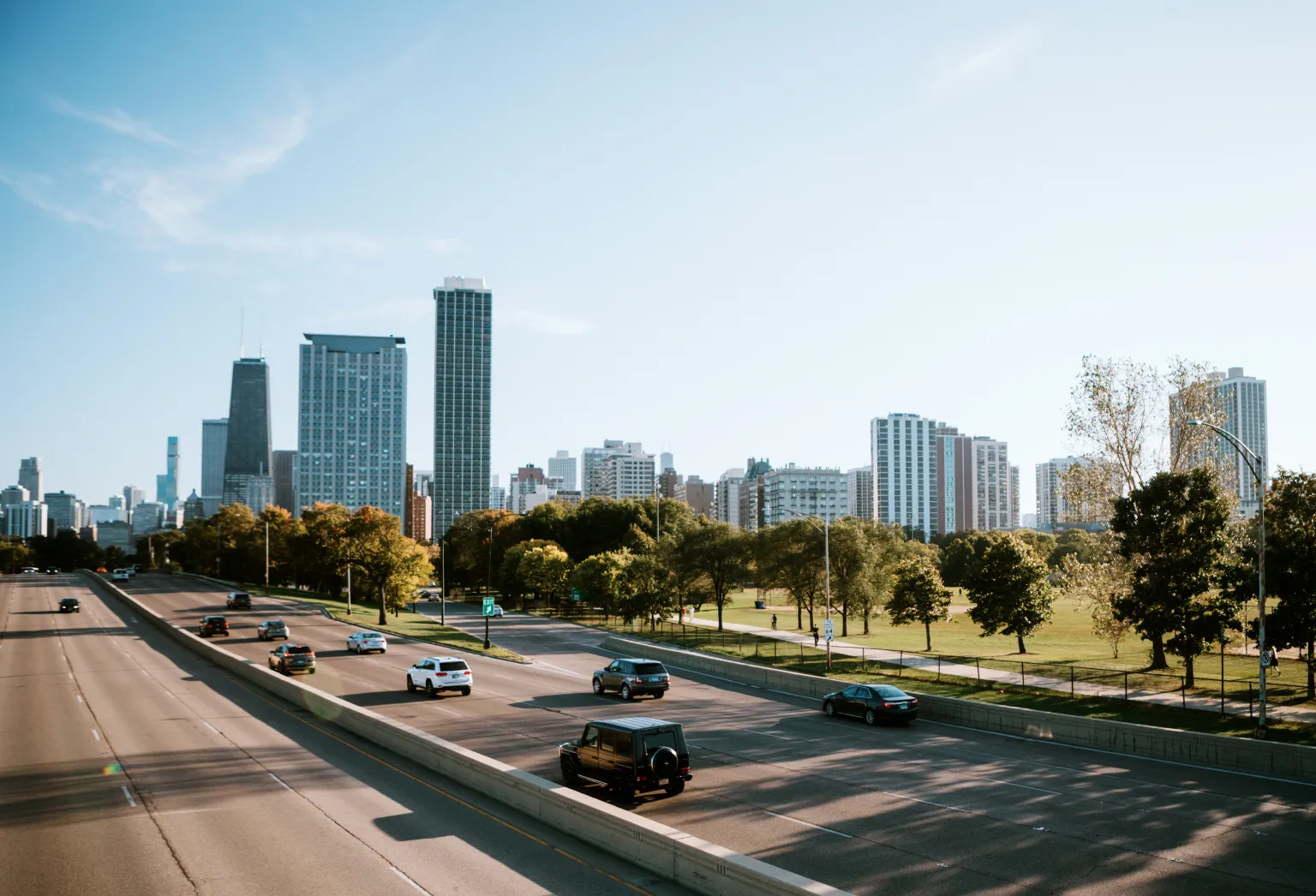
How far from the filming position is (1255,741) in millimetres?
23516

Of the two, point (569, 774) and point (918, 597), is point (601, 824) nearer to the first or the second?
point (569, 774)

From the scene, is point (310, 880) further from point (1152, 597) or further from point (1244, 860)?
point (1152, 597)

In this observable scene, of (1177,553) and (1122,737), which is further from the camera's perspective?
(1177,553)

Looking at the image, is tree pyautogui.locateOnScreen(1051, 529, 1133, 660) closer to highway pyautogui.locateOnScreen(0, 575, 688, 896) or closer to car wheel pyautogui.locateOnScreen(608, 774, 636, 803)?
car wheel pyautogui.locateOnScreen(608, 774, 636, 803)

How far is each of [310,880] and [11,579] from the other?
124543 millimetres

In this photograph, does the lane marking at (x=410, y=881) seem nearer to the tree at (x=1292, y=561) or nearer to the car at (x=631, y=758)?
the car at (x=631, y=758)

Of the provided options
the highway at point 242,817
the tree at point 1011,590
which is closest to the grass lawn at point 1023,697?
the tree at point 1011,590

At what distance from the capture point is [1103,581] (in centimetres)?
4556

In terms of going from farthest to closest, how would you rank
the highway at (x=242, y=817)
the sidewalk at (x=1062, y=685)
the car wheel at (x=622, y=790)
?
1. the sidewalk at (x=1062, y=685)
2. the car wheel at (x=622, y=790)
3. the highway at (x=242, y=817)

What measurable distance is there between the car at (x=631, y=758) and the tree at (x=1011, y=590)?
37.3 metres

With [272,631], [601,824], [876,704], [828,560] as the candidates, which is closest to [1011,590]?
[828,560]

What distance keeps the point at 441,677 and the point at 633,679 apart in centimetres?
766

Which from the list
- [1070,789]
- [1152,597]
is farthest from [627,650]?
[1070,789]

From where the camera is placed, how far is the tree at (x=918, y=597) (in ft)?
188
